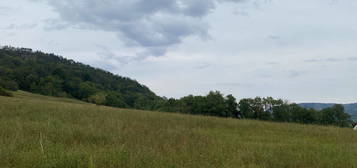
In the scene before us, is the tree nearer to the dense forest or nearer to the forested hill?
the dense forest

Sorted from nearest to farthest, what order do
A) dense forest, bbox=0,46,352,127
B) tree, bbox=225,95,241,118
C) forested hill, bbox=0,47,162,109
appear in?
dense forest, bbox=0,46,352,127, tree, bbox=225,95,241,118, forested hill, bbox=0,47,162,109

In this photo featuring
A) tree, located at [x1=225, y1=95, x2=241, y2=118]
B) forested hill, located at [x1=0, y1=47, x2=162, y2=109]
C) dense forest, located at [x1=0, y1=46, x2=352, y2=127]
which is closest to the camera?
dense forest, located at [x1=0, y1=46, x2=352, y2=127]

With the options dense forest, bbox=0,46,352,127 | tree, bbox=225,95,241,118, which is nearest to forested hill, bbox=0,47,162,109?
dense forest, bbox=0,46,352,127

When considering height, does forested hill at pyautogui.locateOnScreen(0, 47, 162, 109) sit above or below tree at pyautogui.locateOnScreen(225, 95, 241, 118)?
above

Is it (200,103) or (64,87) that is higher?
(64,87)

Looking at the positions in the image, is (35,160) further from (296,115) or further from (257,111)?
(296,115)

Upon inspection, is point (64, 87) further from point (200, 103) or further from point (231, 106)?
point (231, 106)

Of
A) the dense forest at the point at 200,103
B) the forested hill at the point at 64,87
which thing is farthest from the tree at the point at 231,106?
the forested hill at the point at 64,87

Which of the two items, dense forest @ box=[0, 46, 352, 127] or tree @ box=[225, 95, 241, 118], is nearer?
dense forest @ box=[0, 46, 352, 127]

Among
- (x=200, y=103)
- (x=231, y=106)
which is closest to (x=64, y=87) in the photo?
(x=200, y=103)

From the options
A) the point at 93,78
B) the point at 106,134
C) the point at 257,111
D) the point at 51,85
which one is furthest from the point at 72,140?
the point at 93,78

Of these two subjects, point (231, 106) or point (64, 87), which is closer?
point (231, 106)

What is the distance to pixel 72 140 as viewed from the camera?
635cm

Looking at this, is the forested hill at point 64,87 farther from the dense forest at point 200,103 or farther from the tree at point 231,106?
the tree at point 231,106
